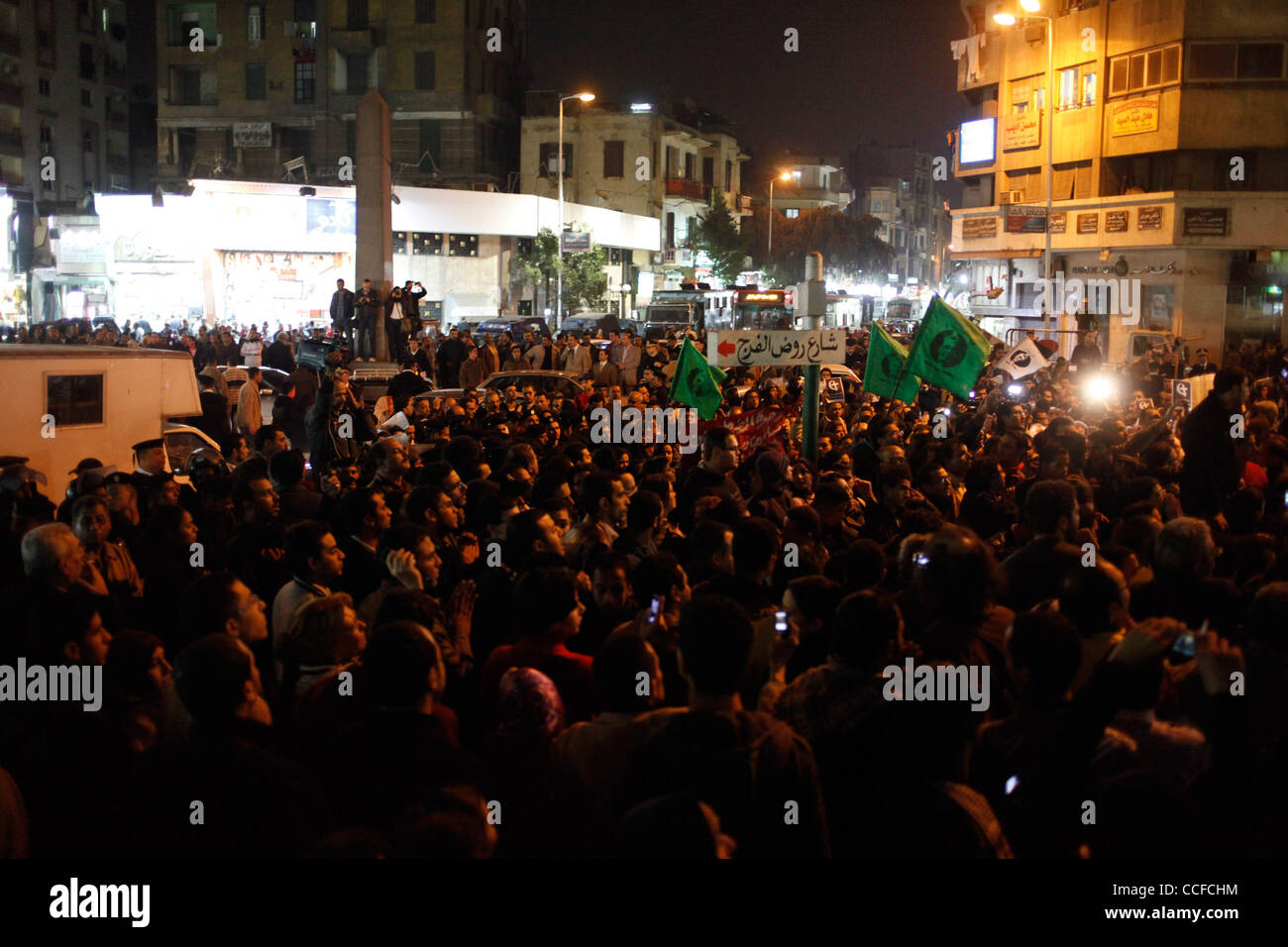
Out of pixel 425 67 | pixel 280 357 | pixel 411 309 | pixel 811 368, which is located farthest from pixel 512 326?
pixel 425 67

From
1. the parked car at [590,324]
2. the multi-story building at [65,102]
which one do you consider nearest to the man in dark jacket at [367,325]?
the parked car at [590,324]

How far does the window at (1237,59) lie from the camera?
36.7m

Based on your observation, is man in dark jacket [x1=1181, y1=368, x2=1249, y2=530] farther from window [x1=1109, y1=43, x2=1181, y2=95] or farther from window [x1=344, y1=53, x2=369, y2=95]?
window [x1=344, y1=53, x2=369, y2=95]

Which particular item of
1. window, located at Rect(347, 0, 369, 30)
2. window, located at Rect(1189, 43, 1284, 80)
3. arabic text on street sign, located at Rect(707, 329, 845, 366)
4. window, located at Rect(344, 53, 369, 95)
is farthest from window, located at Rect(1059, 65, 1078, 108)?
arabic text on street sign, located at Rect(707, 329, 845, 366)

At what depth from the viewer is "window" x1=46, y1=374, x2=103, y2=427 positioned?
439 inches

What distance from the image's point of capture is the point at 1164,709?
13.3ft

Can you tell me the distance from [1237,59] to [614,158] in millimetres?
31282

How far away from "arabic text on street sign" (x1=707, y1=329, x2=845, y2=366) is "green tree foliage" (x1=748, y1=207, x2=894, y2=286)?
234 feet

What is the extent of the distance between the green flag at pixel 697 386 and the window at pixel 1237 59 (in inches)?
1218

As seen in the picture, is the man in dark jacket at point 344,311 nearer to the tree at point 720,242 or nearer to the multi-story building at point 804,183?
the tree at point 720,242

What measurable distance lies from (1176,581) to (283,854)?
3571mm
